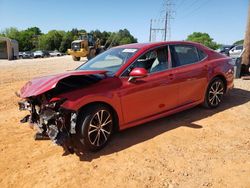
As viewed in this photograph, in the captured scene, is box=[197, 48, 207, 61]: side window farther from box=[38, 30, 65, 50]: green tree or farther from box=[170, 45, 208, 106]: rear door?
box=[38, 30, 65, 50]: green tree

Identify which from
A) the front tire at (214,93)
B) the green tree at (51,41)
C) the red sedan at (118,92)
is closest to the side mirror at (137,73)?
the red sedan at (118,92)

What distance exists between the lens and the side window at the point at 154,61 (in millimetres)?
4496

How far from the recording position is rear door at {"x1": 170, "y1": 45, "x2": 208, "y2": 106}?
492cm

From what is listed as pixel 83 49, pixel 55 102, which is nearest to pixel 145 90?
pixel 55 102

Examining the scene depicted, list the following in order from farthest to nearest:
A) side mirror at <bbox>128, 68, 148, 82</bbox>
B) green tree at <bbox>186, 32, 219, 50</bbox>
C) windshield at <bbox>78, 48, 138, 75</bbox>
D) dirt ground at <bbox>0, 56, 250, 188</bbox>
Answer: green tree at <bbox>186, 32, 219, 50</bbox> < windshield at <bbox>78, 48, 138, 75</bbox> < side mirror at <bbox>128, 68, 148, 82</bbox> < dirt ground at <bbox>0, 56, 250, 188</bbox>

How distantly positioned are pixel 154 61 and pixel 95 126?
174 centimetres

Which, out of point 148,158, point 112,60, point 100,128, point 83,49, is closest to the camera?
point 148,158

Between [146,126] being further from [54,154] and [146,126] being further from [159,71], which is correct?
[54,154]

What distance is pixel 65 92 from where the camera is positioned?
12.3 feet

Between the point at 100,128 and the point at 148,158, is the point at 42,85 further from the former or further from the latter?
the point at 148,158

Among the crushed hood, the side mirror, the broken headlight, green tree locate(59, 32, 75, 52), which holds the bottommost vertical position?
the broken headlight

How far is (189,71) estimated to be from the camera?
5043 millimetres

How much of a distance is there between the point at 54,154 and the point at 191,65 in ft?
10.3

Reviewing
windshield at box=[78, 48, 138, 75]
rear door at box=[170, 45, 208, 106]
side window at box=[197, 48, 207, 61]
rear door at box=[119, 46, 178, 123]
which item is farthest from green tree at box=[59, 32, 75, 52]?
rear door at box=[119, 46, 178, 123]
